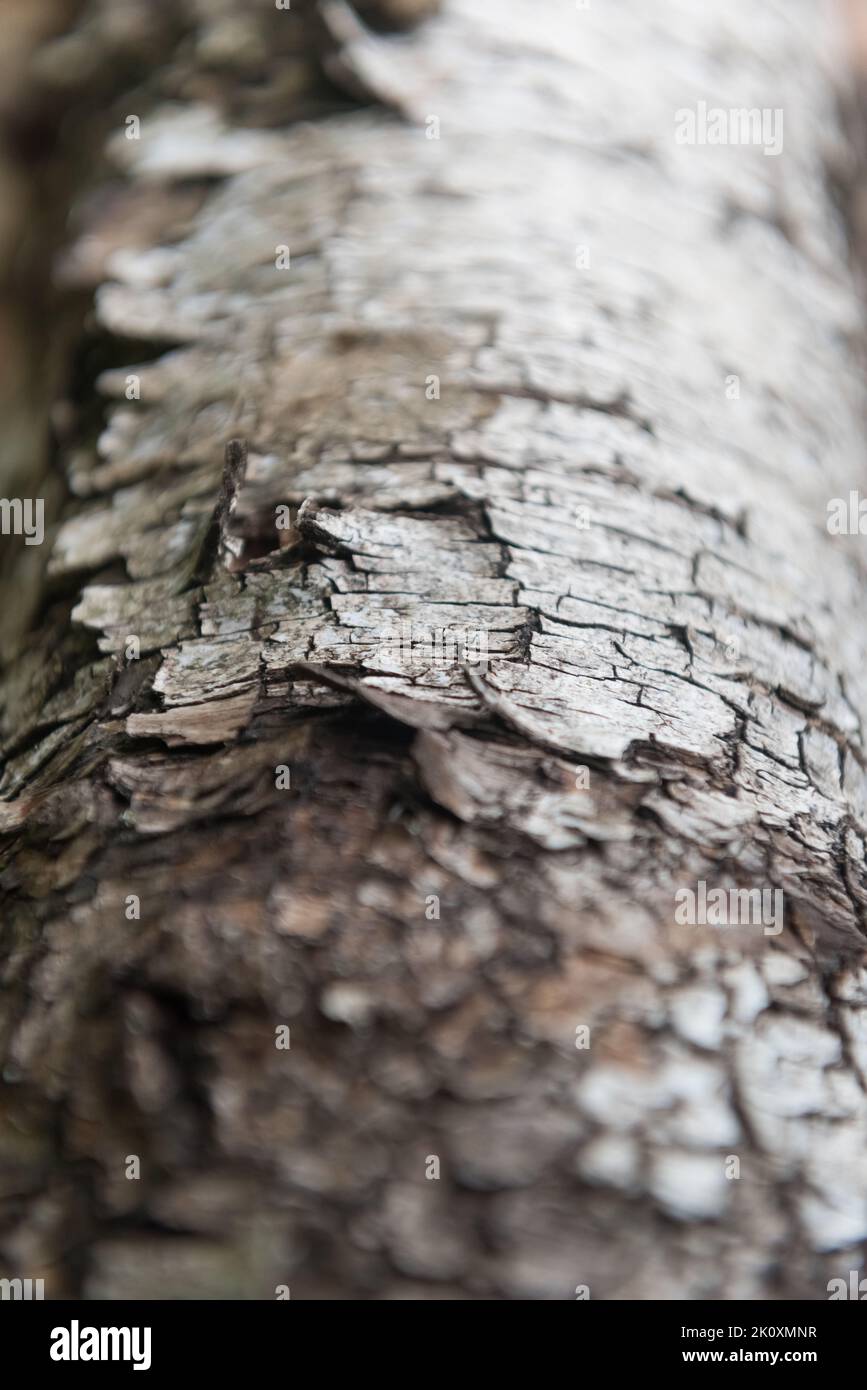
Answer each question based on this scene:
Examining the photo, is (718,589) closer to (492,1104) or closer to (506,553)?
(506,553)

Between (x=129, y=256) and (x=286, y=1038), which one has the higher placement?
(x=129, y=256)

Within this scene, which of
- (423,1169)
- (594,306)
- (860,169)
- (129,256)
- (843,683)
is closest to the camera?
(423,1169)

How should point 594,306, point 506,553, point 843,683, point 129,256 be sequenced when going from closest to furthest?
point 506,553 → point 843,683 → point 594,306 → point 129,256

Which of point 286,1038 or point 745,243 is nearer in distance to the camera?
point 286,1038

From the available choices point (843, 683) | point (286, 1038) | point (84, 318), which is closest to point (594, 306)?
point (843, 683)

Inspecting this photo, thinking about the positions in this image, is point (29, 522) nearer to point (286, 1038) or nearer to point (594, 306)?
point (594, 306)

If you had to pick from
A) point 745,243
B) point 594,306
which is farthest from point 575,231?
point 745,243
